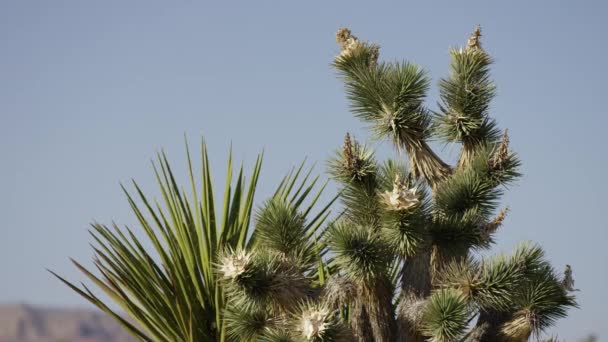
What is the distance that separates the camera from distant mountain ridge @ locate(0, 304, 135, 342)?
135875 millimetres

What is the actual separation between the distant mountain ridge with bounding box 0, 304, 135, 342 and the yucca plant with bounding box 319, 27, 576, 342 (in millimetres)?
129592

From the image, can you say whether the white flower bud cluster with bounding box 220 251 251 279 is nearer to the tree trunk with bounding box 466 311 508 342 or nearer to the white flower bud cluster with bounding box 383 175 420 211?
the white flower bud cluster with bounding box 383 175 420 211

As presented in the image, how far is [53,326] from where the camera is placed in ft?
469

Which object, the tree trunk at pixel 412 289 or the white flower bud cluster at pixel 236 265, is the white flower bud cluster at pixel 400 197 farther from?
the white flower bud cluster at pixel 236 265

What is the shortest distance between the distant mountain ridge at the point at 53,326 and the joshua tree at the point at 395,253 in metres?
129

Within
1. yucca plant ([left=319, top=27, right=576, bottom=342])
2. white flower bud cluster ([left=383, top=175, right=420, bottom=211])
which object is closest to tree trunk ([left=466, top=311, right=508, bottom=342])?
yucca plant ([left=319, top=27, right=576, bottom=342])

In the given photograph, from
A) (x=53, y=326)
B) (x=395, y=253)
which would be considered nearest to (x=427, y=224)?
(x=395, y=253)

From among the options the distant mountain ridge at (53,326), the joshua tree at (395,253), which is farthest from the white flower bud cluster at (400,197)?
the distant mountain ridge at (53,326)

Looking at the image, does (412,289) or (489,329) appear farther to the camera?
(412,289)

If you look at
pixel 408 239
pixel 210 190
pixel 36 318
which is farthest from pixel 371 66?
pixel 36 318

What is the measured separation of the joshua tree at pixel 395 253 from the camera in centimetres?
773

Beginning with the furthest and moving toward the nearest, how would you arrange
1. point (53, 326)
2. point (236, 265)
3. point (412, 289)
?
point (53, 326), point (412, 289), point (236, 265)

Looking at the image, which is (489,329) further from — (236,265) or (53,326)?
(53,326)

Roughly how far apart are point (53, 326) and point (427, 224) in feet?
462
